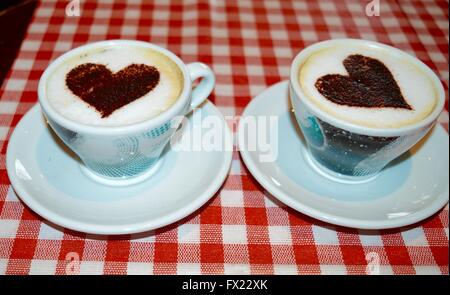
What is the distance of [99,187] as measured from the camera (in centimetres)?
74

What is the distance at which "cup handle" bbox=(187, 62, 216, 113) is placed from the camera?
0.77 metres

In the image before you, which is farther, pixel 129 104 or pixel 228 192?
pixel 228 192

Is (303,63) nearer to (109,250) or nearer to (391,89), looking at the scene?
(391,89)

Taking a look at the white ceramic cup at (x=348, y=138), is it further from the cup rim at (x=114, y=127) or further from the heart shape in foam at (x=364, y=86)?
the cup rim at (x=114, y=127)

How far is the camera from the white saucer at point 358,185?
0.70 metres

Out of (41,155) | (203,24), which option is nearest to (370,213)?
(41,155)

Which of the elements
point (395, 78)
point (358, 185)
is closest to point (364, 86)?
Answer: point (395, 78)

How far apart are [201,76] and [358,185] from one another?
351 mm

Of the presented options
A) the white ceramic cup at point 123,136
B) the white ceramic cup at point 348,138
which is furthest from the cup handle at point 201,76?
the white ceramic cup at point 348,138

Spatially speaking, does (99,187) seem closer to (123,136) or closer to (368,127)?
(123,136)

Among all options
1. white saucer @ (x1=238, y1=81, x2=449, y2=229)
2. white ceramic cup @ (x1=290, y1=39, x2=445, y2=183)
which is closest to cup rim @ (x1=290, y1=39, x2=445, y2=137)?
white ceramic cup @ (x1=290, y1=39, x2=445, y2=183)

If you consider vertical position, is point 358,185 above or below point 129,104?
below

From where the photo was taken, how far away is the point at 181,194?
0.72m
